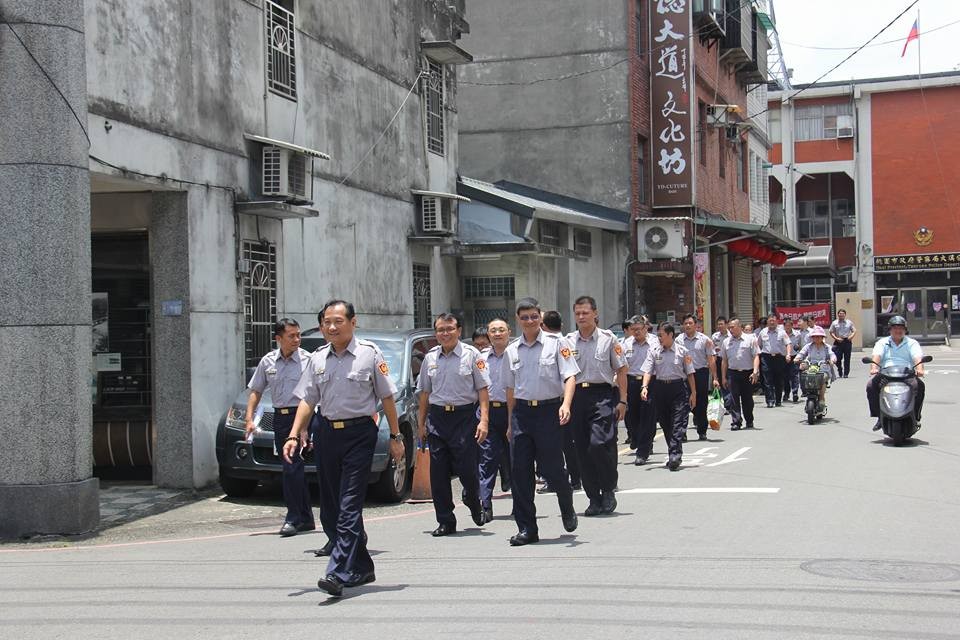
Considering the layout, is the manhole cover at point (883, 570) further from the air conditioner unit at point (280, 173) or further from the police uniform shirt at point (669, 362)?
the air conditioner unit at point (280, 173)

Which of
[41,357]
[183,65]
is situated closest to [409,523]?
[41,357]

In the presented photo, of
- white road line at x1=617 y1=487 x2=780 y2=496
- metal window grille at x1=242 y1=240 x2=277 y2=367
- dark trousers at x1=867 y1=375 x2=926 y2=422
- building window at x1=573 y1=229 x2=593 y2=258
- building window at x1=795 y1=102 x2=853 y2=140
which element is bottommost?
white road line at x1=617 y1=487 x2=780 y2=496

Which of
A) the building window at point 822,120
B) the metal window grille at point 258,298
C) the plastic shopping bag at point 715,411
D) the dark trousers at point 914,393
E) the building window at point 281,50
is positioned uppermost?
the building window at point 822,120

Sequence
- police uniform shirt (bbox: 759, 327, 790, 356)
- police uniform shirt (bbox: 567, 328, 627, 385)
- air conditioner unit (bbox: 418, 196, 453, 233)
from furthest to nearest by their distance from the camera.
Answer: police uniform shirt (bbox: 759, 327, 790, 356) < air conditioner unit (bbox: 418, 196, 453, 233) < police uniform shirt (bbox: 567, 328, 627, 385)

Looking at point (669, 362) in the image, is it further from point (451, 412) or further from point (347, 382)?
point (347, 382)

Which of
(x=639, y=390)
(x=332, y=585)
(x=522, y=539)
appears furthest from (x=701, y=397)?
(x=332, y=585)

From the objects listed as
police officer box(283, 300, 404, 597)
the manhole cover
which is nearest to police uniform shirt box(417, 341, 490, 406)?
police officer box(283, 300, 404, 597)

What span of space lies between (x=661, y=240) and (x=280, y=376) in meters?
20.1

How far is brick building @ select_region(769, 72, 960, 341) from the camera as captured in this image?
53.9 m

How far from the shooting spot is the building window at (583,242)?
27108 millimetres

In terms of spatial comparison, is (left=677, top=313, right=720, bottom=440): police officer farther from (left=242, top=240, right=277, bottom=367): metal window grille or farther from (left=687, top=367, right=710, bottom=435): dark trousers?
(left=242, top=240, right=277, bottom=367): metal window grille

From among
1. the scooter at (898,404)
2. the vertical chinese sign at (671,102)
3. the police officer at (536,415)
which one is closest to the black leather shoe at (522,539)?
the police officer at (536,415)

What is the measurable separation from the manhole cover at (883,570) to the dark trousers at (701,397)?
959 cm

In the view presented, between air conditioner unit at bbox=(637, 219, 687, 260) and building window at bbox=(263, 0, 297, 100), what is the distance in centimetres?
1525
